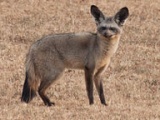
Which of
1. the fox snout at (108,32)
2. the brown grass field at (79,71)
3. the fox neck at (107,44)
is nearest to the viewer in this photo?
the brown grass field at (79,71)

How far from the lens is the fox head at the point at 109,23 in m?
11.2

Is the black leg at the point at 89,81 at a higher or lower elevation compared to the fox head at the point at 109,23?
lower

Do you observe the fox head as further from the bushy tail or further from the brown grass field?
the bushy tail

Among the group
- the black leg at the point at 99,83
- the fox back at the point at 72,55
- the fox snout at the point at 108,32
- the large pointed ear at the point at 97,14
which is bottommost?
the black leg at the point at 99,83

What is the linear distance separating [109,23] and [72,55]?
3.06ft

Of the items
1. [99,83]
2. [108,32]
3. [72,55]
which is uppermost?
[108,32]

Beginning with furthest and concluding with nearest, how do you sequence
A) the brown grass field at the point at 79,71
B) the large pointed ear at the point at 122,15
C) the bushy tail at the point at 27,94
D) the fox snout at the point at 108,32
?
the large pointed ear at the point at 122,15 < the fox snout at the point at 108,32 < the bushy tail at the point at 27,94 < the brown grass field at the point at 79,71

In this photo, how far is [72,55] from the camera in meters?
11.5

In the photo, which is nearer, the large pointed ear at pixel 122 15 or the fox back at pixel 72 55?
the fox back at pixel 72 55

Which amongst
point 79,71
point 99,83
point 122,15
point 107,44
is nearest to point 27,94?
point 99,83

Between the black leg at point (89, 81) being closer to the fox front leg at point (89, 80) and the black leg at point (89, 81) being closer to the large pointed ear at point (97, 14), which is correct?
the fox front leg at point (89, 80)

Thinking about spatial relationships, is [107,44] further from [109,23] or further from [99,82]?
[99,82]

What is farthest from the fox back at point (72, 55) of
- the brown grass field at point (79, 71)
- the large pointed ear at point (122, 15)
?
the brown grass field at point (79, 71)

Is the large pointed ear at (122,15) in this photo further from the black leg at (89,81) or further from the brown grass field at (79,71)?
the brown grass field at (79,71)
